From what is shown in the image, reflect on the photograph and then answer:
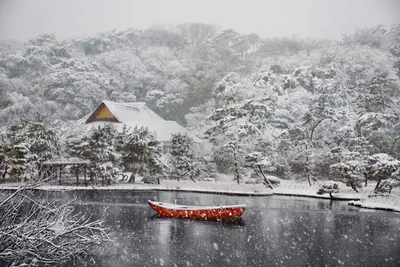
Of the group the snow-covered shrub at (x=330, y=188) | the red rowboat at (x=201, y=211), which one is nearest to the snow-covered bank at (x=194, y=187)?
the snow-covered shrub at (x=330, y=188)

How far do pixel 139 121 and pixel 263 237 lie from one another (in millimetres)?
31419

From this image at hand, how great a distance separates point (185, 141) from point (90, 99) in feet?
80.0

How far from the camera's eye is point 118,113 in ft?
145

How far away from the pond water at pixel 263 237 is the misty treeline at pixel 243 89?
6.53 m

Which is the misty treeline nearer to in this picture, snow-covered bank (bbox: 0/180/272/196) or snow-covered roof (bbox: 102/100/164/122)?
snow-covered bank (bbox: 0/180/272/196)

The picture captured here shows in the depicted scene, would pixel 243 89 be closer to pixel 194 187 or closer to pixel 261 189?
pixel 194 187

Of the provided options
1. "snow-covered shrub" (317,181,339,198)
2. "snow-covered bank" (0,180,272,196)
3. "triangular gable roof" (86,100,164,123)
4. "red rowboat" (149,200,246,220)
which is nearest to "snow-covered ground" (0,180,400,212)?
"snow-covered bank" (0,180,272,196)

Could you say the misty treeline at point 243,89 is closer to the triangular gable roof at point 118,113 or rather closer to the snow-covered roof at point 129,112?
the snow-covered roof at point 129,112

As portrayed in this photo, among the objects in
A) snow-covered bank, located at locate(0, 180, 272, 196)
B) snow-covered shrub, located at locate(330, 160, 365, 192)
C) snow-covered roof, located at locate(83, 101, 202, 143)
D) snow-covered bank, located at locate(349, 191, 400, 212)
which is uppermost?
snow-covered roof, located at locate(83, 101, 202, 143)

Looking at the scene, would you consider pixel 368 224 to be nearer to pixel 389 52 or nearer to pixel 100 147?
pixel 100 147

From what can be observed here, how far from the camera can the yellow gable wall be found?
143 ft

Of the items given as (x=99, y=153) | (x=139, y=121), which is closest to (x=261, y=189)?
(x=99, y=153)

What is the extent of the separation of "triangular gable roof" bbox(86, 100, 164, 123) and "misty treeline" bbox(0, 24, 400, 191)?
6699 mm

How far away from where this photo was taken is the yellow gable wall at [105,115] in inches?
1719
